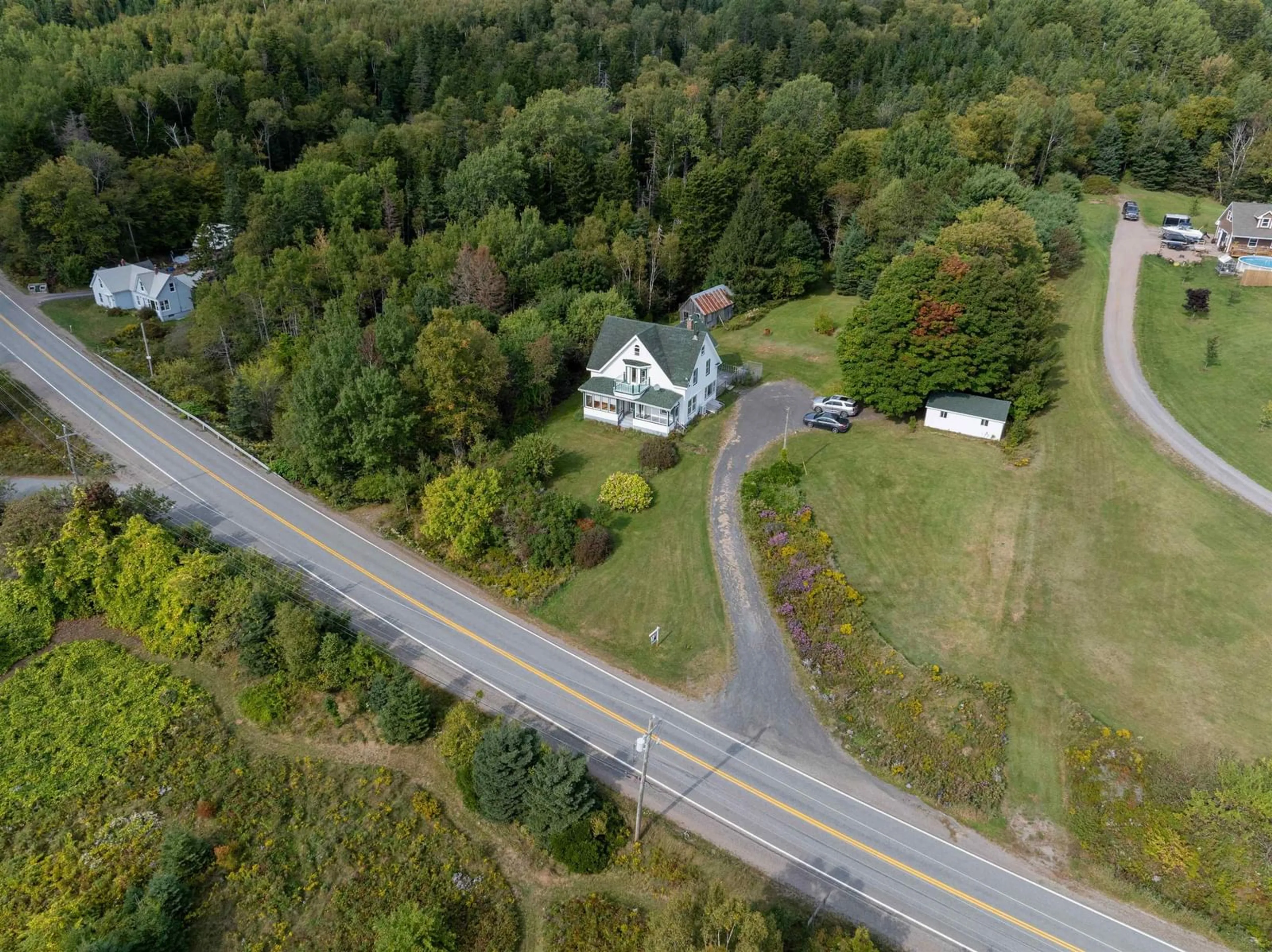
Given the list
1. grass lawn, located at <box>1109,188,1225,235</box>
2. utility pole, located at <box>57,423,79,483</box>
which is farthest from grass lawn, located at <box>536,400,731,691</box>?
grass lawn, located at <box>1109,188,1225,235</box>

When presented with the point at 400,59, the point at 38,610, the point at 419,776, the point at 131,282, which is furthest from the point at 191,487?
the point at 400,59

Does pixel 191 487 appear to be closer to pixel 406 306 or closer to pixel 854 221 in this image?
pixel 406 306

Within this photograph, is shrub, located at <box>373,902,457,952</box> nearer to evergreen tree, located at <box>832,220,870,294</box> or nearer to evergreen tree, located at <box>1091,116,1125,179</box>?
evergreen tree, located at <box>832,220,870,294</box>

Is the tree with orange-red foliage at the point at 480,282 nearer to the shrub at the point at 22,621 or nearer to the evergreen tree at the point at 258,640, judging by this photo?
the evergreen tree at the point at 258,640

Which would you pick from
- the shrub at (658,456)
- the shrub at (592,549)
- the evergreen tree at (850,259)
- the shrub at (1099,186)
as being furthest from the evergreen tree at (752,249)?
the shrub at (1099,186)

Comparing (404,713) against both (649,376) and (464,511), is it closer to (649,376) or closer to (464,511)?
(464,511)

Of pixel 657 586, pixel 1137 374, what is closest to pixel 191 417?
pixel 657 586
